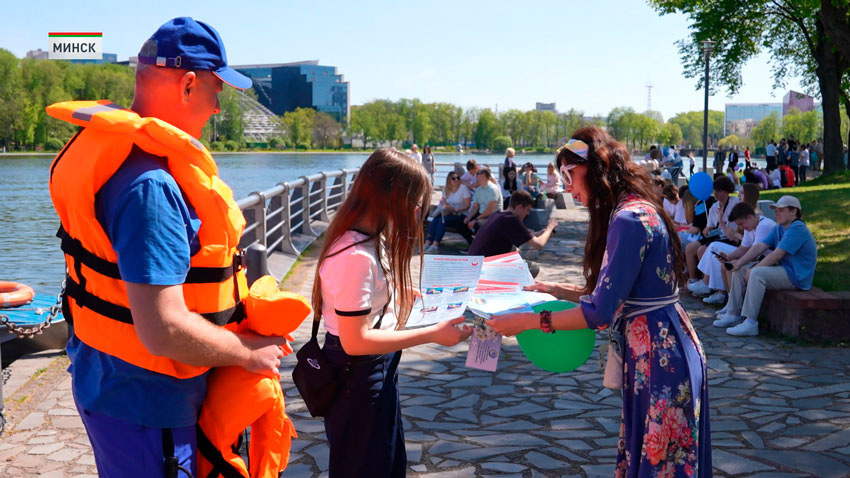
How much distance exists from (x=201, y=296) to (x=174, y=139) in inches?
16.3

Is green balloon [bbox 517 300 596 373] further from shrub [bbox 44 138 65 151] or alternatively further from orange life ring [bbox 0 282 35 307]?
shrub [bbox 44 138 65 151]

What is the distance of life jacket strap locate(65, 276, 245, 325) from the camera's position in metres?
2.09

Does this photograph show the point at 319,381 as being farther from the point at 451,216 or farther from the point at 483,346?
the point at 451,216

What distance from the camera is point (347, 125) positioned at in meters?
160

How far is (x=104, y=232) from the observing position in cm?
205

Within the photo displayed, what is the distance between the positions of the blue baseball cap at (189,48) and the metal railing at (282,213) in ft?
16.6

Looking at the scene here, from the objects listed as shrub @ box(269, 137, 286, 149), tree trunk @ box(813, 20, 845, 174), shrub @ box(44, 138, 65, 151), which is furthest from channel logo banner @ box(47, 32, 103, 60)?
shrub @ box(269, 137, 286, 149)

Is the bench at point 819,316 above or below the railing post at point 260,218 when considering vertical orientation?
below

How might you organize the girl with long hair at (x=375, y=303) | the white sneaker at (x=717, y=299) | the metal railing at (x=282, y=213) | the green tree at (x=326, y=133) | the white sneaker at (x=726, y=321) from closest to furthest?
the girl with long hair at (x=375, y=303) → the white sneaker at (x=726, y=321) → the white sneaker at (x=717, y=299) → the metal railing at (x=282, y=213) → the green tree at (x=326, y=133)

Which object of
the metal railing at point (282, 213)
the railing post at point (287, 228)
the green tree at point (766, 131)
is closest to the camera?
the metal railing at point (282, 213)

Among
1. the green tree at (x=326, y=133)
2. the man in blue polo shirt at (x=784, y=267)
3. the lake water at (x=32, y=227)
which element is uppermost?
the green tree at (x=326, y=133)

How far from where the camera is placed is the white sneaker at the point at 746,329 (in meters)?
8.04

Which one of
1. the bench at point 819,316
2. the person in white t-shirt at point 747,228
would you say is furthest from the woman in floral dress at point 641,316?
the person in white t-shirt at point 747,228

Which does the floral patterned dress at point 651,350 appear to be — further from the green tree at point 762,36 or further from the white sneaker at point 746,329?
the green tree at point 762,36
